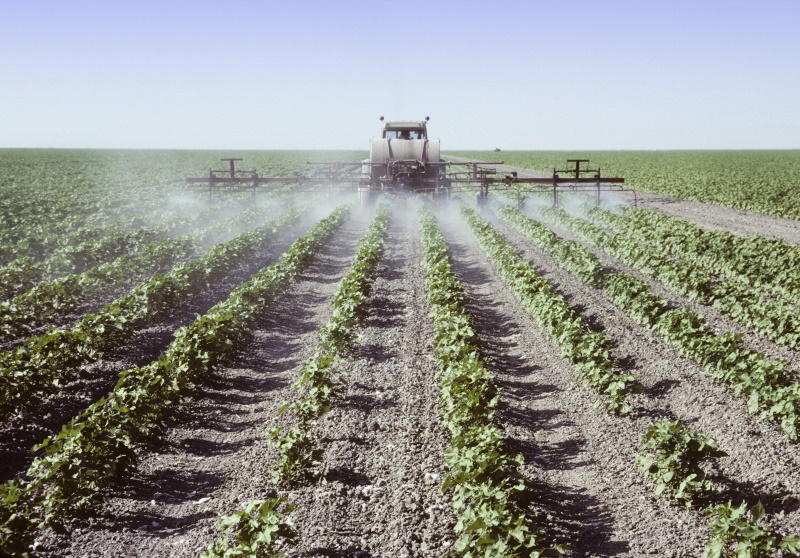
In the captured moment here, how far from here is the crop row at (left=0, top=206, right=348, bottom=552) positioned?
5012mm

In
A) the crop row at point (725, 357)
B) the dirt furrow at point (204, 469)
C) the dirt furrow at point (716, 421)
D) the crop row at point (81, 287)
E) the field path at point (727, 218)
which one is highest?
the field path at point (727, 218)

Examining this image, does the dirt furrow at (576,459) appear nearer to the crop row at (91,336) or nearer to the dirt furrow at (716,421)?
the dirt furrow at (716,421)

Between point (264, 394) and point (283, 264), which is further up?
point (283, 264)

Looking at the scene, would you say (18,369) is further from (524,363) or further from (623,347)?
(623,347)

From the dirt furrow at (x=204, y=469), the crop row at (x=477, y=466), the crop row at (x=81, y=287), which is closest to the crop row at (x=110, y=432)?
the dirt furrow at (x=204, y=469)

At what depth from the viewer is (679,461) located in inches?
231

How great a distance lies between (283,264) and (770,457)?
10880 mm

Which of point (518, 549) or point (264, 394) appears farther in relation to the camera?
point (264, 394)

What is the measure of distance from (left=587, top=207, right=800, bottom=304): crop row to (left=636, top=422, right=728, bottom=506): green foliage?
7942mm

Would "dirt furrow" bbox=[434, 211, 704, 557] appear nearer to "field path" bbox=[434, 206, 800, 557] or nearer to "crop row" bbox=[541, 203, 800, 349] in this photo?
"field path" bbox=[434, 206, 800, 557]

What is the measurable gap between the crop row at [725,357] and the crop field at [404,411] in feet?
0.13

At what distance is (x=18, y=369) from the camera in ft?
25.0

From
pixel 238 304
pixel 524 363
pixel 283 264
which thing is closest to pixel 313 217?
pixel 283 264

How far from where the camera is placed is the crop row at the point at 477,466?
469 centimetres
